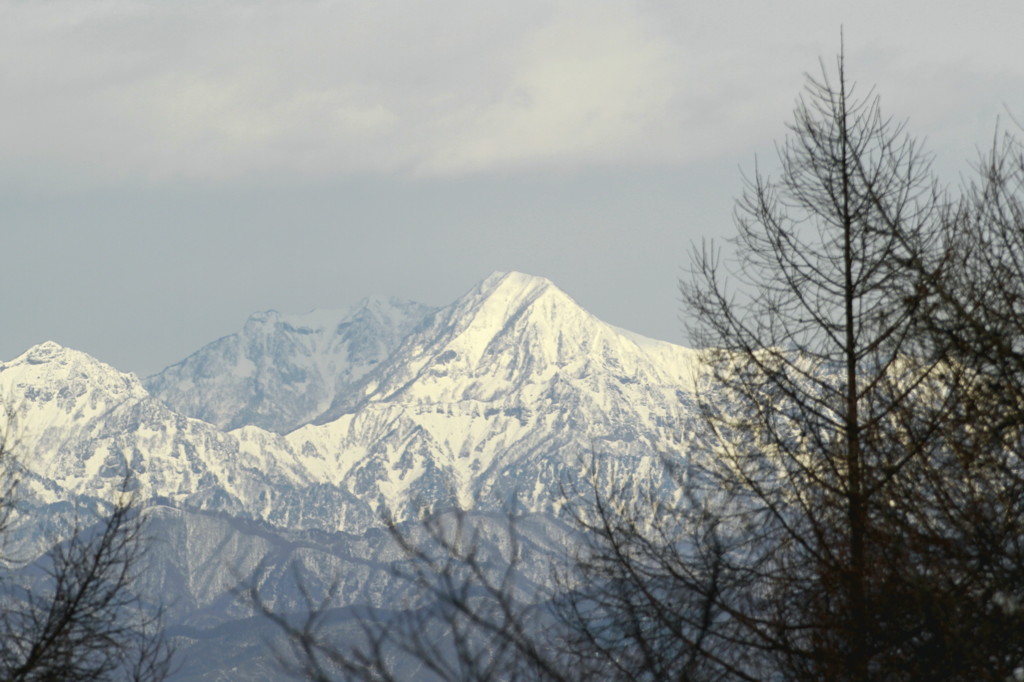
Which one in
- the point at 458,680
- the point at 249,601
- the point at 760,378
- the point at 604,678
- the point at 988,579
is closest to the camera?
the point at 458,680

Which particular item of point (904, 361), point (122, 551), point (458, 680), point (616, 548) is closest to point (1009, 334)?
point (904, 361)

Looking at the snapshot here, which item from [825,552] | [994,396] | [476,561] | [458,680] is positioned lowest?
[458,680]

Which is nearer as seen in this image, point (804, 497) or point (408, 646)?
point (408, 646)

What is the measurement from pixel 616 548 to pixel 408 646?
506 centimetres

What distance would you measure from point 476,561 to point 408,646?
82 cm

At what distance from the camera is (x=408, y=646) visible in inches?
402

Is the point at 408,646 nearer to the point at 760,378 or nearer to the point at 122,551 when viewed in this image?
the point at 760,378

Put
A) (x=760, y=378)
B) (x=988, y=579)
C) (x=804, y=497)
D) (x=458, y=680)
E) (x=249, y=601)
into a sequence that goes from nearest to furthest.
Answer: (x=458, y=680) < (x=249, y=601) < (x=988, y=579) < (x=804, y=497) < (x=760, y=378)

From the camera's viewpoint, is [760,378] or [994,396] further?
[760,378]

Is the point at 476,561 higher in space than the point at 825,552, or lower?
lower

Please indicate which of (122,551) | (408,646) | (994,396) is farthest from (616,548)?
(122,551)

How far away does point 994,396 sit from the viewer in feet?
43.1

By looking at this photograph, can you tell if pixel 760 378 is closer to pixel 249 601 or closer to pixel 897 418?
pixel 897 418

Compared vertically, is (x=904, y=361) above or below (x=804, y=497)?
above
